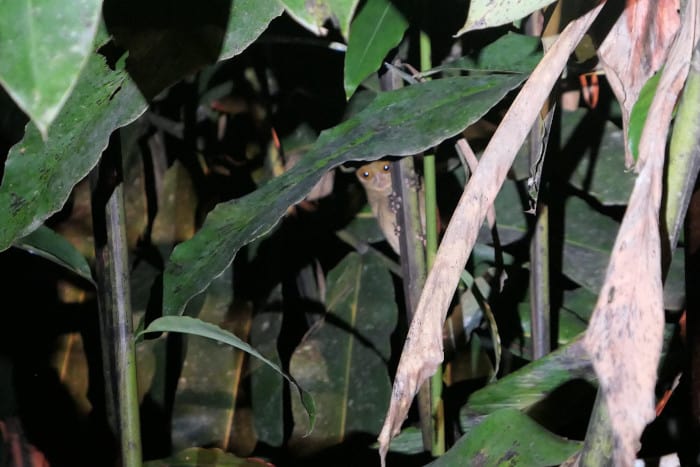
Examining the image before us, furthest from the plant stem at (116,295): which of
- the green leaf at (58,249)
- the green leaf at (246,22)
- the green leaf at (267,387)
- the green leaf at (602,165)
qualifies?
the green leaf at (602,165)

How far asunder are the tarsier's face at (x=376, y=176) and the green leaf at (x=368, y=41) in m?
0.27

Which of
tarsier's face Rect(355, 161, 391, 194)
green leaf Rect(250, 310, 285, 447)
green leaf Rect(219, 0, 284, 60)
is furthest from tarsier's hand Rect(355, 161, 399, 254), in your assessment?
green leaf Rect(219, 0, 284, 60)

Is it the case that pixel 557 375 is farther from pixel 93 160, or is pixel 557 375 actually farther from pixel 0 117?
pixel 0 117

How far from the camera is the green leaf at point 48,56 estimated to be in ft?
→ 0.80

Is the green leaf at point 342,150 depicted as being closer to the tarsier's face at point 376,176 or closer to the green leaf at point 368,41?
the green leaf at point 368,41

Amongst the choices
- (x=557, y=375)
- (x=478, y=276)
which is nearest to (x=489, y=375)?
(x=478, y=276)

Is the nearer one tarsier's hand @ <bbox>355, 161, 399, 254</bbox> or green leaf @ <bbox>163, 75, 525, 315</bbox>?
green leaf @ <bbox>163, 75, 525, 315</bbox>

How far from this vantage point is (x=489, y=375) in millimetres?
712

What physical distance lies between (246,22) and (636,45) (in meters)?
0.19

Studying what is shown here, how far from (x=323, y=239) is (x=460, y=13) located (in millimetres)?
329

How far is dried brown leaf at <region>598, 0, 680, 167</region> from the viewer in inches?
13.1

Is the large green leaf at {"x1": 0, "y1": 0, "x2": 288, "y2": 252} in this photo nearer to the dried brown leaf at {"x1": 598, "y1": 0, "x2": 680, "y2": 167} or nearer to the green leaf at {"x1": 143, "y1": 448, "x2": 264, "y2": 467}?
the dried brown leaf at {"x1": 598, "y1": 0, "x2": 680, "y2": 167}

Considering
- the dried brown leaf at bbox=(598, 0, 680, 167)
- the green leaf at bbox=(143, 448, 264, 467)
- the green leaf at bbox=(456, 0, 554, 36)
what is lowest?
the green leaf at bbox=(143, 448, 264, 467)

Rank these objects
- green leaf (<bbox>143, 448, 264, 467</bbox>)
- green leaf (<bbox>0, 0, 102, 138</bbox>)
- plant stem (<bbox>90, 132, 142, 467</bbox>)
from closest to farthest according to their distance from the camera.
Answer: green leaf (<bbox>0, 0, 102, 138</bbox>), plant stem (<bbox>90, 132, 142, 467</bbox>), green leaf (<bbox>143, 448, 264, 467</bbox>)
